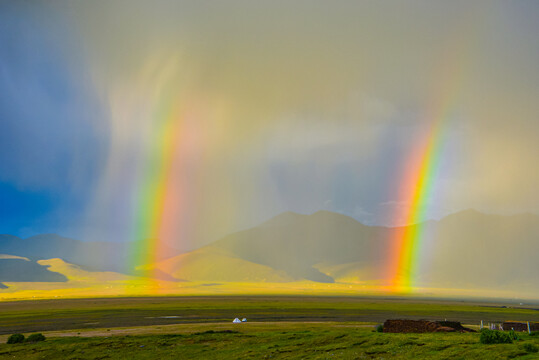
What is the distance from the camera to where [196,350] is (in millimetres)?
38125

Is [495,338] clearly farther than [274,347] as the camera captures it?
No

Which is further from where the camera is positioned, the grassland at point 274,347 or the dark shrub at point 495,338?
the dark shrub at point 495,338

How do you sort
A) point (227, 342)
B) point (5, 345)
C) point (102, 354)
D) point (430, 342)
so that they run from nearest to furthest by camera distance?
point (430, 342) < point (102, 354) < point (227, 342) < point (5, 345)

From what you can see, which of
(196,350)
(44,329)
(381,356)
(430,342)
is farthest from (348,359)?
(44,329)

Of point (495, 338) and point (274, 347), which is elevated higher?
point (495, 338)

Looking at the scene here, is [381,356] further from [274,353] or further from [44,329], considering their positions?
[44,329]

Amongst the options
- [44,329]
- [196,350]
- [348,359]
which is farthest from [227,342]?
[44,329]

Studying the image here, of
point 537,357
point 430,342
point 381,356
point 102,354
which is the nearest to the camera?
point 537,357

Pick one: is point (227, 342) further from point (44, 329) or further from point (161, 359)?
point (44, 329)

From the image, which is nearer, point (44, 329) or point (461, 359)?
point (461, 359)

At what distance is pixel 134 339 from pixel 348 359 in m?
26.3

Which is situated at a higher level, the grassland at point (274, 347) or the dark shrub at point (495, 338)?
the dark shrub at point (495, 338)

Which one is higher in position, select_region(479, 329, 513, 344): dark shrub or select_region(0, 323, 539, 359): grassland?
select_region(479, 329, 513, 344): dark shrub

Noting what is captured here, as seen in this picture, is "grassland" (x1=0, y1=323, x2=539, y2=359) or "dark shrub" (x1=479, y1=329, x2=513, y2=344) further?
"dark shrub" (x1=479, y1=329, x2=513, y2=344)
